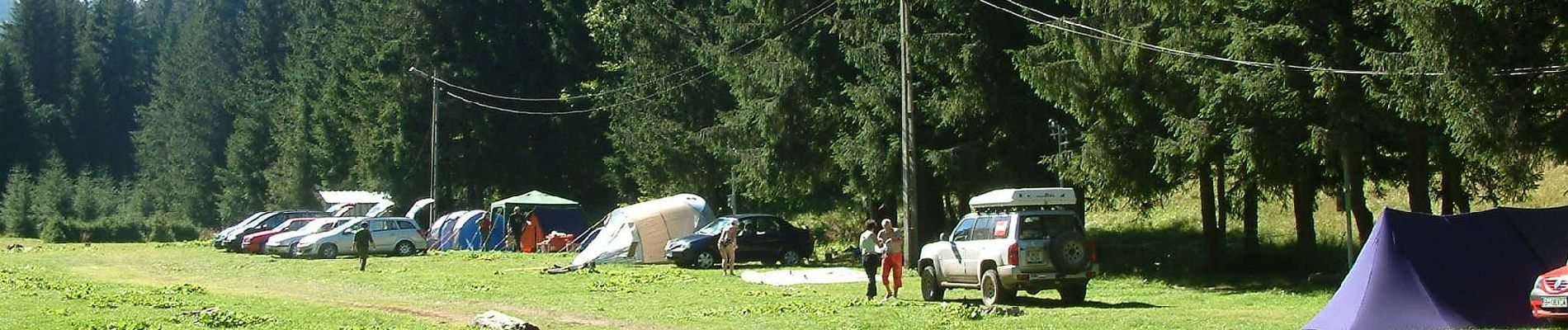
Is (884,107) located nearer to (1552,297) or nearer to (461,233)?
(1552,297)

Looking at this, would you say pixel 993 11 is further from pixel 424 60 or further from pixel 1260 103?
pixel 424 60

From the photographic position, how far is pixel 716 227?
34719 mm

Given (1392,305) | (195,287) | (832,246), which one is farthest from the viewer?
(832,246)

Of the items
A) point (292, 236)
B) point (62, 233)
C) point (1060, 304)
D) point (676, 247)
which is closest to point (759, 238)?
point (676, 247)

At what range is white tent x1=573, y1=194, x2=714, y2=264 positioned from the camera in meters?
36.1

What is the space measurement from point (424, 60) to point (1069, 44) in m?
37.3

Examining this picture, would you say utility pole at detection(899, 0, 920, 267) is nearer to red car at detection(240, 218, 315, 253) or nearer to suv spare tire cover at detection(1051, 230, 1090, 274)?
suv spare tire cover at detection(1051, 230, 1090, 274)

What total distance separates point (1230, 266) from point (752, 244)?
11.1 metres

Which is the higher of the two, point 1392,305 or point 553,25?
point 553,25

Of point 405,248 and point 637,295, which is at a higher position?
point 405,248

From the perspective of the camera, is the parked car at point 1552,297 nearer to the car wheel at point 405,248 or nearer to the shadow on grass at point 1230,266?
the shadow on grass at point 1230,266

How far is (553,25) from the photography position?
57.6 metres

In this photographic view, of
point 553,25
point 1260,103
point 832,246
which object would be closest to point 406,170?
point 553,25

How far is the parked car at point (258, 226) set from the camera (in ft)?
160
